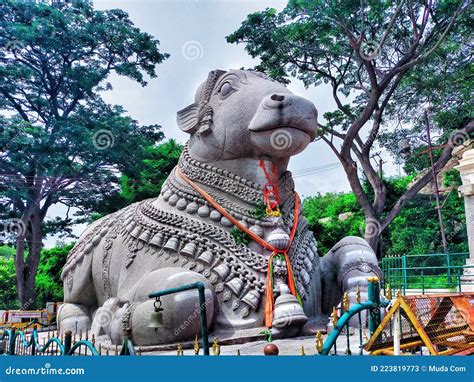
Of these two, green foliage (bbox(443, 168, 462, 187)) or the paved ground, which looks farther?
green foliage (bbox(443, 168, 462, 187))

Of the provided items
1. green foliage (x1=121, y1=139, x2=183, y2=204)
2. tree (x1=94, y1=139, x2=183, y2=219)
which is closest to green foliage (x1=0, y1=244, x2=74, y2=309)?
tree (x1=94, y1=139, x2=183, y2=219)

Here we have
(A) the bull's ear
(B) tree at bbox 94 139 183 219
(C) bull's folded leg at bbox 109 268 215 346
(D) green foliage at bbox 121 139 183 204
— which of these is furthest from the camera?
(B) tree at bbox 94 139 183 219

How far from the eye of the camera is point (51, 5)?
606 inches

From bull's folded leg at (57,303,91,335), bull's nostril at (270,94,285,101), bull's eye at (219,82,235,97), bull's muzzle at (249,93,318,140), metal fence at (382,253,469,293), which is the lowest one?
bull's folded leg at (57,303,91,335)

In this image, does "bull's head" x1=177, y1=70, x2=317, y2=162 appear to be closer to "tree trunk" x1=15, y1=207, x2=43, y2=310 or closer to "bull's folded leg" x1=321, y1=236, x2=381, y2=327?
"bull's folded leg" x1=321, y1=236, x2=381, y2=327

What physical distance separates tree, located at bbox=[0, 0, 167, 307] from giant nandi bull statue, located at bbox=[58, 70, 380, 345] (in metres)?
9.49

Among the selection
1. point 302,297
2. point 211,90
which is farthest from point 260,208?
point 211,90

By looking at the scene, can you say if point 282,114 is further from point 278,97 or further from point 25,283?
point 25,283

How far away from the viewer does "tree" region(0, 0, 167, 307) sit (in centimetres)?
1410

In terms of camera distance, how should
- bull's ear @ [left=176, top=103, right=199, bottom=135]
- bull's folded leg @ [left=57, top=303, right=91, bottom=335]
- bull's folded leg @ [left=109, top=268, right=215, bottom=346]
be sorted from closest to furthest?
bull's folded leg @ [left=109, top=268, right=215, bottom=346], bull's ear @ [left=176, top=103, right=199, bottom=135], bull's folded leg @ [left=57, top=303, right=91, bottom=335]

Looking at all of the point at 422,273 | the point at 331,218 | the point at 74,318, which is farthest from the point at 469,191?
the point at 331,218

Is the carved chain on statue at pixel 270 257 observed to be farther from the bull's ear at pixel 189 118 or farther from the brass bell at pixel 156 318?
the brass bell at pixel 156 318

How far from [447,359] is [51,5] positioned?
15.5 m

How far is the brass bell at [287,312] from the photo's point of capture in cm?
414
